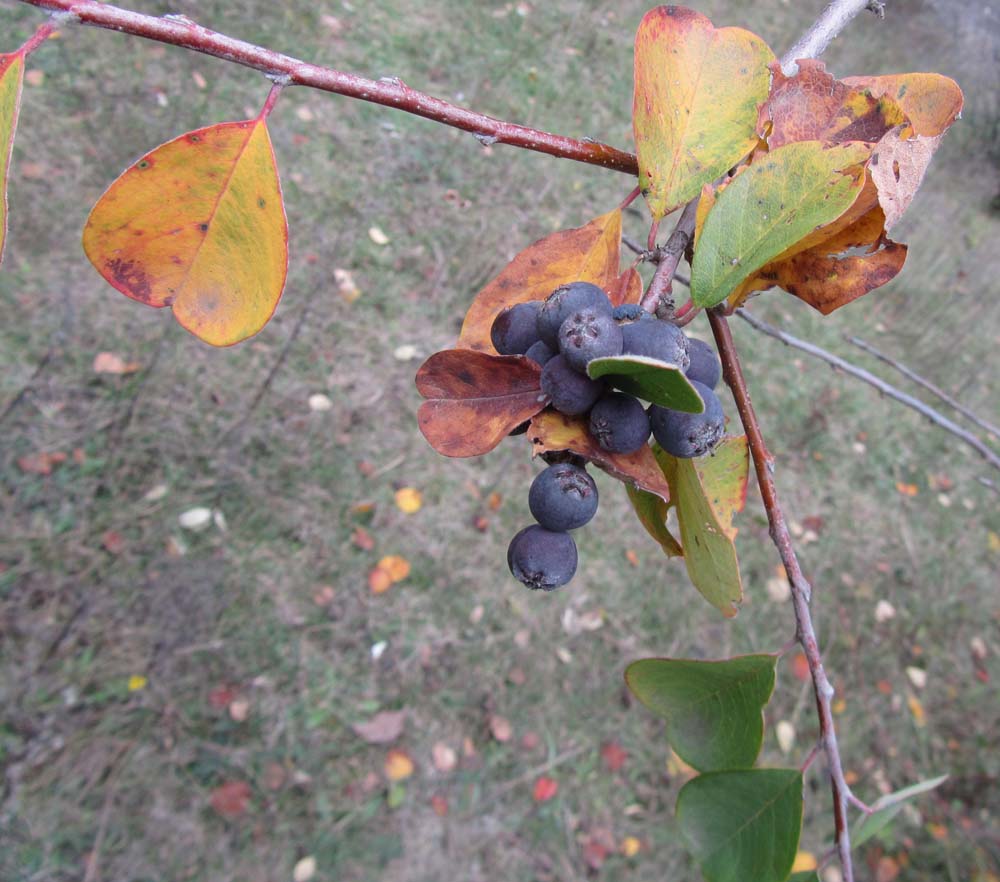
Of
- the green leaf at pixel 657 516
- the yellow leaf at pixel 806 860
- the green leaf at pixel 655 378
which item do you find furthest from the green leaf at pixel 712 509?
the yellow leaf at pixel 806 860

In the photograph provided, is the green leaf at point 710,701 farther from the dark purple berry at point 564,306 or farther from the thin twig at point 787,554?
the dark purple berry at point 564,306

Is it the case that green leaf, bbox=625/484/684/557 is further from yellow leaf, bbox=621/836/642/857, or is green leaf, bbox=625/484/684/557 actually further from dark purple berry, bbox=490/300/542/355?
yellow leaf, bbox=621/836/642/857

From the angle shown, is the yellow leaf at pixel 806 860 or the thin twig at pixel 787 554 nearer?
the thin twig at pixel 787 554

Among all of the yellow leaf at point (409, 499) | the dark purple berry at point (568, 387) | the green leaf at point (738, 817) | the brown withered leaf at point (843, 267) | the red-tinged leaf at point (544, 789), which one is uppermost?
the brown withered leaf at point (843, 267)

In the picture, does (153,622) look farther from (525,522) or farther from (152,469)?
(525,522)

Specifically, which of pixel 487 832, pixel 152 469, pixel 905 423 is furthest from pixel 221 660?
pixel 905 423
